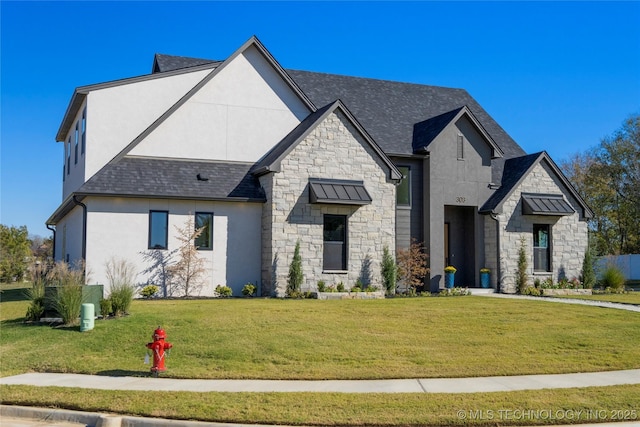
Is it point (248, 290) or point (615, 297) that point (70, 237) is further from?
point (615, 297)

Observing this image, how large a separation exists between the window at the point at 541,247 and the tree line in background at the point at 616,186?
2246cm

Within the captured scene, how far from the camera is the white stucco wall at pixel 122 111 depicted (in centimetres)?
2269

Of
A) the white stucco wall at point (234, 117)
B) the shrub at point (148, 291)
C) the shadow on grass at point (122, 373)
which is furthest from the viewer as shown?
the white stucco wall at point (234, 117)

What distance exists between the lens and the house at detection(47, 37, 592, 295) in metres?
21.9

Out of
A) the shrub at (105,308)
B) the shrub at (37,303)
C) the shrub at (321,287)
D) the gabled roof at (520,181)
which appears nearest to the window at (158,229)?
the shrub at (37,303)

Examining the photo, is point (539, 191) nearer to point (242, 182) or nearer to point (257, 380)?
point (242, 182)

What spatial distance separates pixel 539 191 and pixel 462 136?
3.86 m

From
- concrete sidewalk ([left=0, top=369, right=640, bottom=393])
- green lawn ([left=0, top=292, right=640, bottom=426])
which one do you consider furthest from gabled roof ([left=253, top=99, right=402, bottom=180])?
concrete sidewalk ([left=0, top=369, right=640, bottom=393])

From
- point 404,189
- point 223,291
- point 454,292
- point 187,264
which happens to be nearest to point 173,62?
point 187,264

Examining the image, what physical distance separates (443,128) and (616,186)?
28.0 metres

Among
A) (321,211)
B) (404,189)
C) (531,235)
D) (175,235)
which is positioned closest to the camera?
(175,235)

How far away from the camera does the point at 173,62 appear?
88.8ft

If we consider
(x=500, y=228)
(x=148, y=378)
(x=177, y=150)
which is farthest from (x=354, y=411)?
(x=500, y=228)

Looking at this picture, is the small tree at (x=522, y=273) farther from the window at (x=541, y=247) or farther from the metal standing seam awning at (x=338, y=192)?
the metal standing seam awning at (x=338, y=192)
